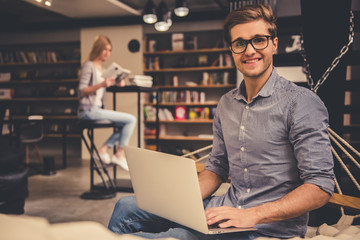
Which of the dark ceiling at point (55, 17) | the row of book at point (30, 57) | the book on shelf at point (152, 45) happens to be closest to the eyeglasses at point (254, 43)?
the dark ceiling at point (55, 17)

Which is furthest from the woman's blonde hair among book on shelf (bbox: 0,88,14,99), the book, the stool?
book on shelf (bbox: 0,88,14,99)

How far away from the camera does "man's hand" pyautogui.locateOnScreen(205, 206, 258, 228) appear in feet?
3.54

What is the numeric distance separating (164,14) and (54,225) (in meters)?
4.79

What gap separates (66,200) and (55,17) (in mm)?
4858

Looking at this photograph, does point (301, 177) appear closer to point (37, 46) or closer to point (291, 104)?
point (291, 104)

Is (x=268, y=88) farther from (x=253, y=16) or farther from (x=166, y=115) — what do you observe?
(x=166, y=115)

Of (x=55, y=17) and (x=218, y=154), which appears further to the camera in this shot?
(x=55, y=17)

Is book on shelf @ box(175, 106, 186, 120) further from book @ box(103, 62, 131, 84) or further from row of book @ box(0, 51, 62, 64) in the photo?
book @ box(103, 62, 131, 84)

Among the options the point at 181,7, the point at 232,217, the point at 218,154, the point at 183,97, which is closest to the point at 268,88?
the point at 218,154

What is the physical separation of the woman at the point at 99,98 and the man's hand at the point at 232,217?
270 centimetres

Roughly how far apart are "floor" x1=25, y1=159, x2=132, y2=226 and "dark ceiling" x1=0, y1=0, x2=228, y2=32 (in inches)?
114

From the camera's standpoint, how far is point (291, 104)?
47.3 inches

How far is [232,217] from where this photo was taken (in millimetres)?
1088

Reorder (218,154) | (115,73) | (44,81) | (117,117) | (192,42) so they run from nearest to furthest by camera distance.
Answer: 1. (218,154)
2. (115,73)
3. (117,117)
4. (192,42)
5. (44,81)
